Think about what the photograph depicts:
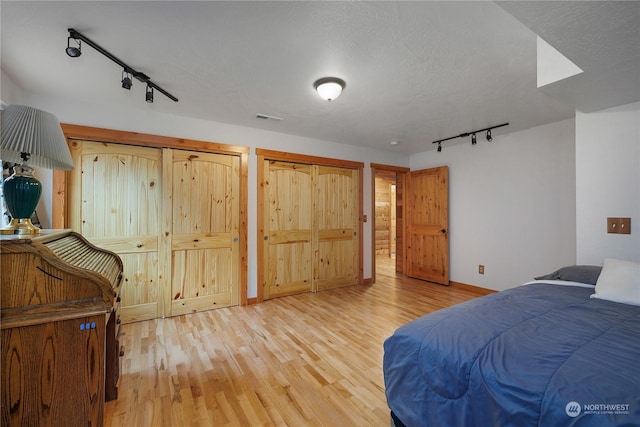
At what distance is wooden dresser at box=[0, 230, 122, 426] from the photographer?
37.9 inches

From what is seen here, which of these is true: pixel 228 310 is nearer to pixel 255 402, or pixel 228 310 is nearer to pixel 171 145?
pixel 255 402

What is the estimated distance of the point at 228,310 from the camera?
10.4 ft

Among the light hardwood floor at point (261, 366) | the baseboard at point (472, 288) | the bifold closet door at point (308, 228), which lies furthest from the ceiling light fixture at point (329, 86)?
the baseboard at point (472, 288)

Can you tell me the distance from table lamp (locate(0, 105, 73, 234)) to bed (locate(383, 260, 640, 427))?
198cm

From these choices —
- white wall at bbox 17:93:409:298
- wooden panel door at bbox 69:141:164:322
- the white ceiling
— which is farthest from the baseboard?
wooden panel door at bbox 69:141:164:322

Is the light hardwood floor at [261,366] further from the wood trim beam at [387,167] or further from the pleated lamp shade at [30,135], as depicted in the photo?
the wood trim beam at [387,167]

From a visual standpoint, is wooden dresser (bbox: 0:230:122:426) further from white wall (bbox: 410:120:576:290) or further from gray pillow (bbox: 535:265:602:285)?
white wall (bbox: 410:120:576:290)

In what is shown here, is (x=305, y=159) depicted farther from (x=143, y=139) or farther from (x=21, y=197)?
(x=21, y=197)

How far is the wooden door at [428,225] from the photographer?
14.2 ft

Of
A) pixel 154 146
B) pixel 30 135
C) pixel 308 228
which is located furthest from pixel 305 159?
pixel 30 135

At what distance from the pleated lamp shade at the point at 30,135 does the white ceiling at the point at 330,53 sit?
693 millimetres

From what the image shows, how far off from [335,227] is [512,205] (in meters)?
2.57

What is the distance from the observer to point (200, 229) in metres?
3.13

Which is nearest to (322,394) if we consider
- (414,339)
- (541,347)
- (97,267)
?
(414,339)
